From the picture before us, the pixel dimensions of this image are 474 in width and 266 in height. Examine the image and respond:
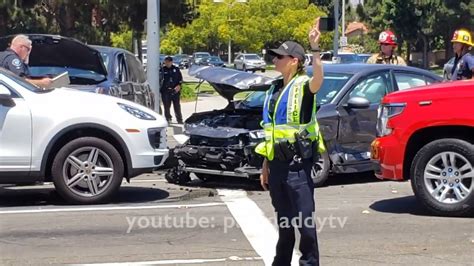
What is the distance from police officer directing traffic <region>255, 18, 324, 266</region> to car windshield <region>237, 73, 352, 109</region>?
4969mm

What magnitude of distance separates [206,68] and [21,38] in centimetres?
243

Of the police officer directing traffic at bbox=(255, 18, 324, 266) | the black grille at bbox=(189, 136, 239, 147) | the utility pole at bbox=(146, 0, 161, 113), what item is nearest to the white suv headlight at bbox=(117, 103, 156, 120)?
the black grille at bbox=(189, 136, 239, 147)

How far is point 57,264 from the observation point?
701 centimetres

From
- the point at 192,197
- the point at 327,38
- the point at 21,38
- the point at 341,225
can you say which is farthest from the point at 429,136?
the point at 327,38

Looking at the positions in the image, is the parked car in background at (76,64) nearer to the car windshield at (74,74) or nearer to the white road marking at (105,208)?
the car windshield at (74,74)

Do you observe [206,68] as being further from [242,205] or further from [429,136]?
[429,136]

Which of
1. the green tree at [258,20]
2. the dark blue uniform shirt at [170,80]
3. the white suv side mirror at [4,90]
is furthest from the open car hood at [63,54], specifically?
the green tree at [258,20]

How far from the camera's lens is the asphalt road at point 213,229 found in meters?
7.20

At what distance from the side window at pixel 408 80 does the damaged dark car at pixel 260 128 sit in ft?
0.06

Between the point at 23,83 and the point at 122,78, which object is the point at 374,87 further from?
the point at 23,83

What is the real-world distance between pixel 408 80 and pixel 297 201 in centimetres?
621

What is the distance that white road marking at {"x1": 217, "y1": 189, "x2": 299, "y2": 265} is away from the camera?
24.2ft

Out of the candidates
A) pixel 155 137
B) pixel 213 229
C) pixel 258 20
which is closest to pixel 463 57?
pixel 155 137

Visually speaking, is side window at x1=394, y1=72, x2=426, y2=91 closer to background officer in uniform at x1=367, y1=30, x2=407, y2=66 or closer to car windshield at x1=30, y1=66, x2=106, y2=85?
background officer in uniform at x1=367, y1=30, x2=407, y2=66
